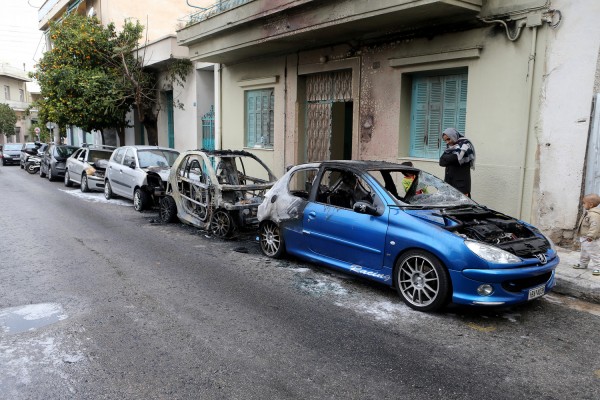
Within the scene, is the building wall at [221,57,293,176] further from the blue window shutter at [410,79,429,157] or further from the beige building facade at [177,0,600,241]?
the blue window shutter at [410,79,429,157]

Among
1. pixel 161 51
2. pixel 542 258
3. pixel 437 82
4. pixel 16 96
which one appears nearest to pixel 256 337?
pixel 542 258

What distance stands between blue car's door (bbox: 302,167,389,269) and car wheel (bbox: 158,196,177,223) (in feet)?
14.7

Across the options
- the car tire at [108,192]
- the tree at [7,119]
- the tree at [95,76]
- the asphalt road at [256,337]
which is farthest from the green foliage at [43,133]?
the asphalt road at [256,337]

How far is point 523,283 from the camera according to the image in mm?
4895

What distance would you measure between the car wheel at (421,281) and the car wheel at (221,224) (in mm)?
3953

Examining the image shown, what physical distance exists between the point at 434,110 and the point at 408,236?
5404mm

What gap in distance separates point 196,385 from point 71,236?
6203 millimetres

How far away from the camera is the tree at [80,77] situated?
1911 cm

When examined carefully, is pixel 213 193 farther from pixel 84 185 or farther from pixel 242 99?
pixel 84 185

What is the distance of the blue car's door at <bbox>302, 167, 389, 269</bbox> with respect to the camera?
555 cm

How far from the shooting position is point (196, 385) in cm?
353

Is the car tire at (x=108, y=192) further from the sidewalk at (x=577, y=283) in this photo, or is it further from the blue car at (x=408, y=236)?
the sidewalk at (x=577, y=283)

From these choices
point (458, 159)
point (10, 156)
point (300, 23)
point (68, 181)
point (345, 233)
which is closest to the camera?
point (345, 233)

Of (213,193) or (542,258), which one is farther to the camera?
(213,193)
